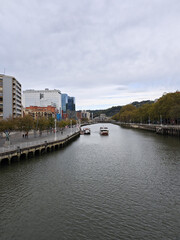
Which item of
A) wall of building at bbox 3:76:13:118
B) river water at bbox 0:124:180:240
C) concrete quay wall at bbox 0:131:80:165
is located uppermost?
wall of building at bbox 3:76:13:118

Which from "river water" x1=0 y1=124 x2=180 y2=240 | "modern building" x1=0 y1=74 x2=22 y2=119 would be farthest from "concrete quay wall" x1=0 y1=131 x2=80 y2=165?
"modern building" x1=0 y1=74 x2=22 y2=119

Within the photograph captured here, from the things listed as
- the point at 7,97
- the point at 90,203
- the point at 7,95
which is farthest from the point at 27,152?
the point at 7,95

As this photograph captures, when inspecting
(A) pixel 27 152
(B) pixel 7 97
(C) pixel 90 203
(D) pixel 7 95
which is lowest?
(C) pixel 90 203

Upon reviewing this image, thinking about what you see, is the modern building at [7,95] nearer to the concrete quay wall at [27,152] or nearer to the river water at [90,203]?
the concrete quay wall at [27,152]

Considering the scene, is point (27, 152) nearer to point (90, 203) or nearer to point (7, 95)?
point (90, 203)

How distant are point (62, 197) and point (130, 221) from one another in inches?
320

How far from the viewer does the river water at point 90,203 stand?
15406 mm

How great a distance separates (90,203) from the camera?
20234 mm

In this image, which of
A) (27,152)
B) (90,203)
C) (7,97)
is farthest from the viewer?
(7,97)

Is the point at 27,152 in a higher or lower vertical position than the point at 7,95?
lower

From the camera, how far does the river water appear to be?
50.5ft

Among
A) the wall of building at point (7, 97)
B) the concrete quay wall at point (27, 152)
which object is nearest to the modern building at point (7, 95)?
the wall of building at point (7, 97)

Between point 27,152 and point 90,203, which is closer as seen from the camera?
point 90,203

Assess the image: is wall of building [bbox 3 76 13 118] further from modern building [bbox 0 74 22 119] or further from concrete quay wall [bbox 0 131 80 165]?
concrete quay wall [bbox 0 131 80 165]
